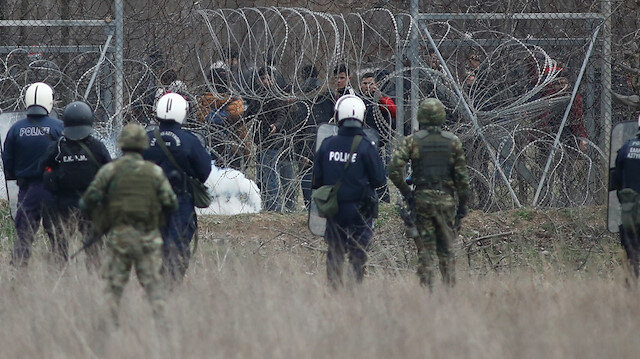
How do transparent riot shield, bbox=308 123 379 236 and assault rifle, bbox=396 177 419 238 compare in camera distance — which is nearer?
assault rifle, bbox=396 177 419 238

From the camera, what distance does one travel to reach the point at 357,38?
35.9 feet

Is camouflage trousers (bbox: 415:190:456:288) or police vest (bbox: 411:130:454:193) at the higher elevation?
police vest (bbox: 411:130:454:193)

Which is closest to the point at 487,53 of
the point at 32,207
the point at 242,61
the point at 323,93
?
the point at 323,93

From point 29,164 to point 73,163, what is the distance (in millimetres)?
554

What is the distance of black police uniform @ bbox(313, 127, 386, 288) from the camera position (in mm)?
7621

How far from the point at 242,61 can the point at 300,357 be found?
6232 mm

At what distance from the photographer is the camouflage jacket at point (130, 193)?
603 cm

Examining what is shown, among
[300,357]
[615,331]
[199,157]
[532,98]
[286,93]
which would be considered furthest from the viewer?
[532,98]

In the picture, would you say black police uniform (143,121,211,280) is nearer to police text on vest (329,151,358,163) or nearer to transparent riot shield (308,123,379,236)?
police text on vest (329,151,358,163)

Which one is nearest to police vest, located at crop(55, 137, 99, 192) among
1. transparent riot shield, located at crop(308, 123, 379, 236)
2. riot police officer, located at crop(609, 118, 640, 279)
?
transparent riot shield, located at crop(308, 123, 379, 236)

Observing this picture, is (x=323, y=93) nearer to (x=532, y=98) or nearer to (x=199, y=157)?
(x=532, y=98)

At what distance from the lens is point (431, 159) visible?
766 cm

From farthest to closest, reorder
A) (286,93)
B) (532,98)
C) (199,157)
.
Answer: (532,98) → (286,93) → (199,157)

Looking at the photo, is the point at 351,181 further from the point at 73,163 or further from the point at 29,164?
the point at 29,164
